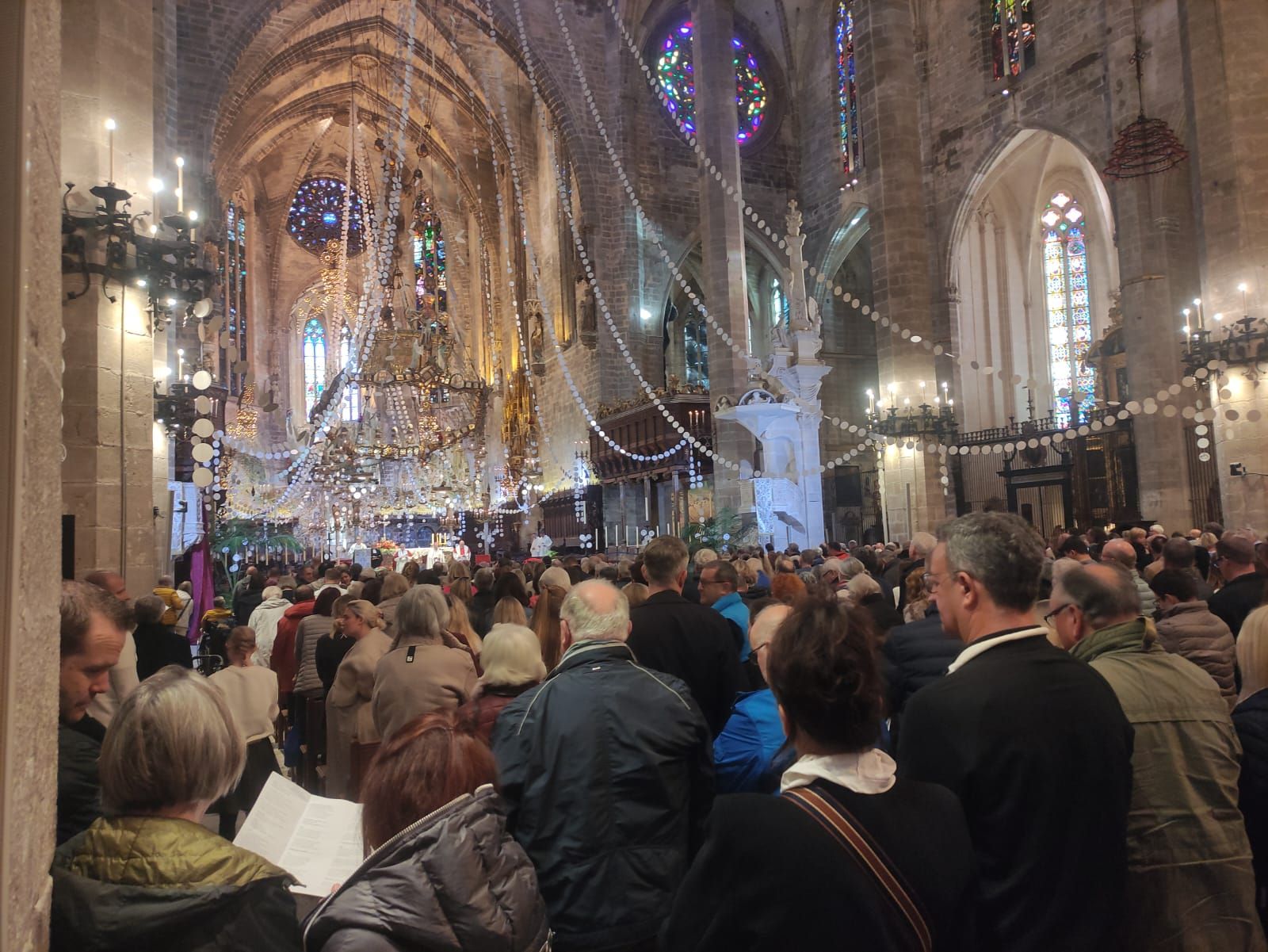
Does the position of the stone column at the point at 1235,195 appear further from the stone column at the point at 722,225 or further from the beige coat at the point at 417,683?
the beige coat at the point at 417,683

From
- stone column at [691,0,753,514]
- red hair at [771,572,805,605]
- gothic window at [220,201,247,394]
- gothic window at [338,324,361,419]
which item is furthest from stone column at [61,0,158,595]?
gothic window at [220,201,247,394]

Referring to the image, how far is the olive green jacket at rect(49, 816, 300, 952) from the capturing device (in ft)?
4.62

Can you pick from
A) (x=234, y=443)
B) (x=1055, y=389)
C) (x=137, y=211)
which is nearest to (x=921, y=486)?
(x=1055, y=389)

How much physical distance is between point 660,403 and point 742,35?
11821mm

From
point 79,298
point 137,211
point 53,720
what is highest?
point 137,211


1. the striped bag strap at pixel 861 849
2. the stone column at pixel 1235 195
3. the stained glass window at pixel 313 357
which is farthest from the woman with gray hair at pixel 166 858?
the stained glass window at pixel 313 357

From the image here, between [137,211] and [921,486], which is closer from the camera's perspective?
[137,211]

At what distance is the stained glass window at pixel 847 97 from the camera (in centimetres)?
2239

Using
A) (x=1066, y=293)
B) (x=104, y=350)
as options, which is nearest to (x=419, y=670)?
(x=104, y=350)

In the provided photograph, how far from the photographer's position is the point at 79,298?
6469 millimetres

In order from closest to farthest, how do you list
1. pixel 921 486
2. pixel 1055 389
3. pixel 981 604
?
pixel 981 604
pixel 921 486
pixel 1055 389

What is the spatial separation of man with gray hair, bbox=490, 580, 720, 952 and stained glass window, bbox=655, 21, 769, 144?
73.3 feet

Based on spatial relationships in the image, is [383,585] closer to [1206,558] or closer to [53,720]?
[53,720]

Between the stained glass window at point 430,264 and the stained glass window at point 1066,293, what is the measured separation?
59.2ft
